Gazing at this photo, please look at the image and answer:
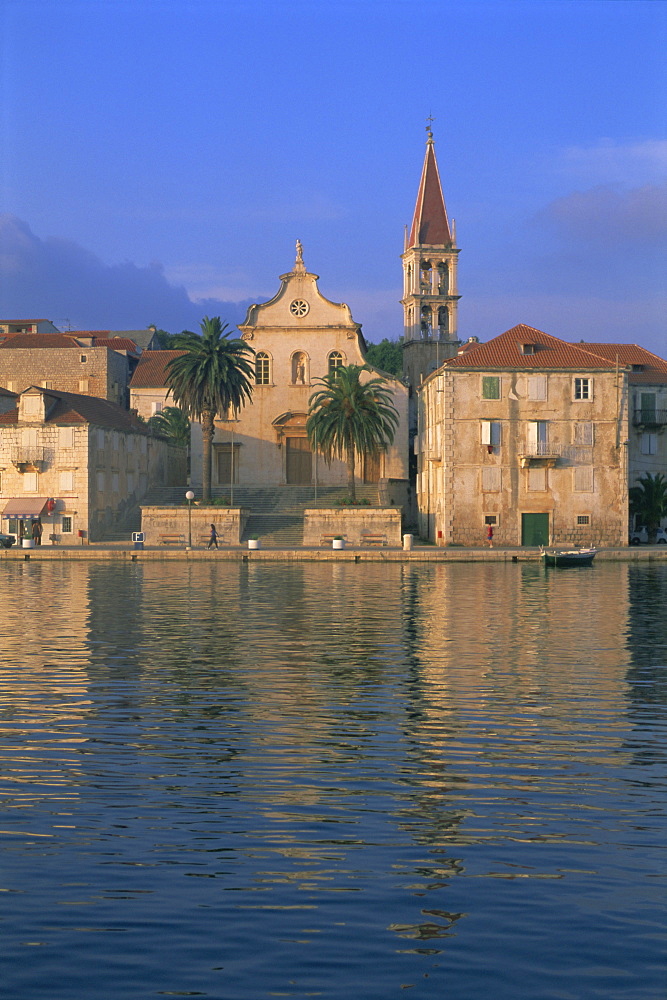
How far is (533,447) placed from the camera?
61500 millimetres

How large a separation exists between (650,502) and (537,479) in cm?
773

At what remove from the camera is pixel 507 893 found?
8.55m

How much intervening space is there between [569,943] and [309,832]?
3031 mm

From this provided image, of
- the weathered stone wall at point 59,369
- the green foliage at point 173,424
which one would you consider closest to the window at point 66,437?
the weathered stone wall at point 59,369

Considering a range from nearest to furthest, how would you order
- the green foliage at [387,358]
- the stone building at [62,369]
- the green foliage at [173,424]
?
the stone building at [62,369] → the green foliage at [173,424] → the green foliage at [387,358]

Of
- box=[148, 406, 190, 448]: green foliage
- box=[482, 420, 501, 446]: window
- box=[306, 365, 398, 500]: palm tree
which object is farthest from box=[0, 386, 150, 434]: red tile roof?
box=[482, 420, 501, 446]: window

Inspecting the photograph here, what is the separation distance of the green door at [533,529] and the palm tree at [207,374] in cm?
1849

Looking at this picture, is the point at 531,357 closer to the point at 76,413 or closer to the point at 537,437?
the point at 537,437

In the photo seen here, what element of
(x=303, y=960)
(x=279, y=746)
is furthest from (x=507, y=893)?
(x=279, y=746)

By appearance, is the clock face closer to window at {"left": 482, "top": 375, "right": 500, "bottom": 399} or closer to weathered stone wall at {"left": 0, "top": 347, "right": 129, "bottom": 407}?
window at {"left": 482, "top": 375, "right": 500, "bottom": 399}

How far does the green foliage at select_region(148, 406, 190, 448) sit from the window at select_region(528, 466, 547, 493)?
34852mm

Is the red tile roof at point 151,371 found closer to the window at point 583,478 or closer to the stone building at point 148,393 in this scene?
the stone building at point 148,393

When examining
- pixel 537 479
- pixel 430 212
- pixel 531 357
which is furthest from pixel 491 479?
pixel 430 212

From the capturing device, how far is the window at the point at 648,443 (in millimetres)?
68875
